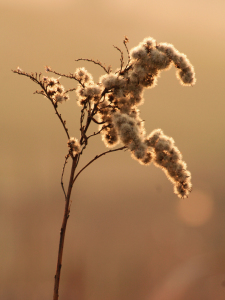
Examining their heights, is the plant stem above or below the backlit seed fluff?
below

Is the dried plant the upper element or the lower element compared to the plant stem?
upper

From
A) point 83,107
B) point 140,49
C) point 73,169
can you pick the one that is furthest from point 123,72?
point 73,169

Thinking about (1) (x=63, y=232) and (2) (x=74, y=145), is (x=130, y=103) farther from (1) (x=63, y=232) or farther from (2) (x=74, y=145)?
(1) (x=63, y=232)

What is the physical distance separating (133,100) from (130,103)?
3cm

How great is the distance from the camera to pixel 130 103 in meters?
2.00

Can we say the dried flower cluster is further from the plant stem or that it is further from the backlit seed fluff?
the plant stem

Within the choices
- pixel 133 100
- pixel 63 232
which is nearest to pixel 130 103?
pixel 133 100

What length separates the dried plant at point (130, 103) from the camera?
1.89m

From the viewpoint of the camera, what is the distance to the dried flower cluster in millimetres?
1878

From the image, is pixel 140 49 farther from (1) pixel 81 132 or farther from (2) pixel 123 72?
(1) pixel 81 132

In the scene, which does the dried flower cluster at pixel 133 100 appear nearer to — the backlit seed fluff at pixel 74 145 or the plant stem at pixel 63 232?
the backlit seed fluff at pixel 74 145

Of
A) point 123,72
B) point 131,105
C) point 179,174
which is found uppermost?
point 123,72

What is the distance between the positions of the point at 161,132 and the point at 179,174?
0.28 meters

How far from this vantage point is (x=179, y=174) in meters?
1.91
